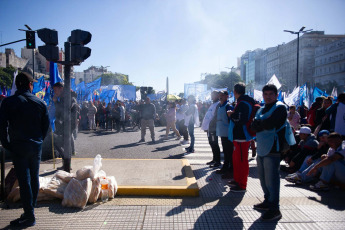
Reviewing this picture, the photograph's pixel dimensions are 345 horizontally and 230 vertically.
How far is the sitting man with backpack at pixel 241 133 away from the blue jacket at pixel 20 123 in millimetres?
3100

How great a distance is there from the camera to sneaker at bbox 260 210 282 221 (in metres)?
3.78

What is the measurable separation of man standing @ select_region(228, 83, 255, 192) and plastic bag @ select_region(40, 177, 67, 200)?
290 cm

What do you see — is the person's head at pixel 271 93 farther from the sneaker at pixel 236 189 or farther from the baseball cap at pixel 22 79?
the baseball cap at pixel 22 79

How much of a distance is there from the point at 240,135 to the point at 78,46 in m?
3.67

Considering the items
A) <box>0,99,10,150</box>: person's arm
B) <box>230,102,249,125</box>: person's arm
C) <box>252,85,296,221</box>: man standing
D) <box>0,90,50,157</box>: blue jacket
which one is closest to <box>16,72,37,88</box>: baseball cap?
<box>0,90,50,157</box>: blue jacket

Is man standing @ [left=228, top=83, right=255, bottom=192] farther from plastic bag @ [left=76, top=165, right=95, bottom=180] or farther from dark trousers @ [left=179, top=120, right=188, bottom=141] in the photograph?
dark trousers @ [left=179, top=120, right=188, bottom=141]

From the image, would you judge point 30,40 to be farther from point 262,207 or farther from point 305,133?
point 262,207

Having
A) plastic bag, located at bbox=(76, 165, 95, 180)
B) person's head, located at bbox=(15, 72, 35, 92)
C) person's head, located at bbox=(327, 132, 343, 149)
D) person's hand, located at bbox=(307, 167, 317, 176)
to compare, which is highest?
person's head, located at bbox=(15, 72, 35, 92)

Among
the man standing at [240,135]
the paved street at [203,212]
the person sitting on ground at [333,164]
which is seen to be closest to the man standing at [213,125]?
the paved street at [203,212]

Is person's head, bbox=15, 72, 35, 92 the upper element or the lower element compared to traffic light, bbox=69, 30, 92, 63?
lower

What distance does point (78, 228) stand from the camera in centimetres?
355

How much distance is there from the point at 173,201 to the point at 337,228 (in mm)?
2321

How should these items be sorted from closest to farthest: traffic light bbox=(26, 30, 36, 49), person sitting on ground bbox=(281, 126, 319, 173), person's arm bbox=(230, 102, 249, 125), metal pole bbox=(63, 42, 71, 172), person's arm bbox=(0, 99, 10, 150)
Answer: person's arm bbox=(0, 99, 10, 150) → person's arm bbox=(230, 102, 249, 125) → metal pole bbox=(63, 42, 71, 172) → person sitting on ground bbox=(281, 126, 319, 173) → traffic light bbox=(26, 30, 36, 49)

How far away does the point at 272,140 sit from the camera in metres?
3.78
